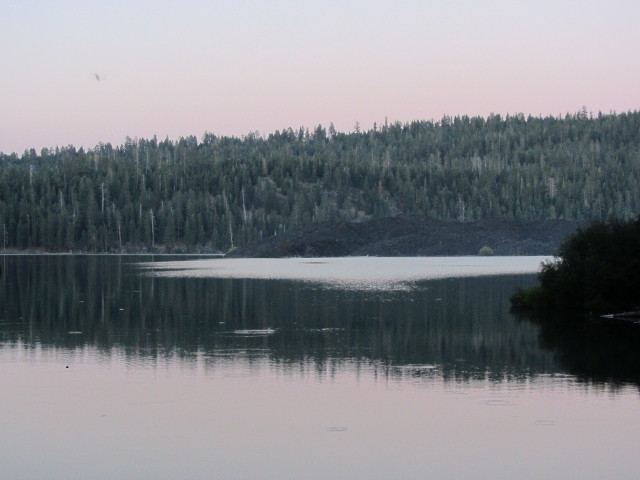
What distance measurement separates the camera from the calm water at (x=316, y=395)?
A: 52.0 feet

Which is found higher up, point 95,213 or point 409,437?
point 95,213

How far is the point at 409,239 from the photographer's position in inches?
5281

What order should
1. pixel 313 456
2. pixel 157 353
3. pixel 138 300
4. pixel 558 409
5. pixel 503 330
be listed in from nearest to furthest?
pixel 313 456, pixel 558 409, pixel 157 353, pixel 503 330, pixel 138 300

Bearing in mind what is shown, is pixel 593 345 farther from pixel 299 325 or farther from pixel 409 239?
pixel 409 239

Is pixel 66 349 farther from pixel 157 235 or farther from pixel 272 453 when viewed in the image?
pixel 157 235

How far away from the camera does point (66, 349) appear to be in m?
29.1

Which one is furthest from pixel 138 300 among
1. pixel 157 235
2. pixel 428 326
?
pixel 157 235

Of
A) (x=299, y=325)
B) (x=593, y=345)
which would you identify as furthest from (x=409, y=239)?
(x=593, y=345)

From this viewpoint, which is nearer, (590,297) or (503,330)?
(503,330)

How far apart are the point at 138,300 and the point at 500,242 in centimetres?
9422

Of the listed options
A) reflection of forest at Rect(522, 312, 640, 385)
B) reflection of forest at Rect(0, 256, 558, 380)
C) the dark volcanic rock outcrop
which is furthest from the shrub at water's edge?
the dark volcanic rock outcrop

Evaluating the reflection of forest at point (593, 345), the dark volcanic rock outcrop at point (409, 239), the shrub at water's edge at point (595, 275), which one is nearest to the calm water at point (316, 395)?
the reflection of forest at point (593, 345)

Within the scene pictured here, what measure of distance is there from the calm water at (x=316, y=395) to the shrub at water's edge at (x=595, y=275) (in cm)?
431

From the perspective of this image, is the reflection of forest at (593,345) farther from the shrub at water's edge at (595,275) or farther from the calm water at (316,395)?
the shrub at water's edge at (595,275)
